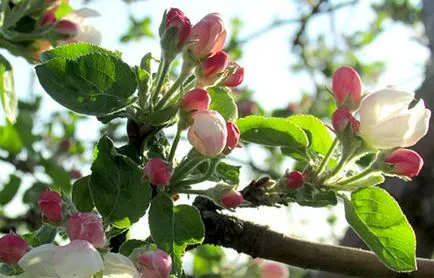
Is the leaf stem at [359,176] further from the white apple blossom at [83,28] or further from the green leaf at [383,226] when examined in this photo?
the white apple blossom at [83,28]

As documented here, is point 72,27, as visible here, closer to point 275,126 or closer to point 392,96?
point 275,126

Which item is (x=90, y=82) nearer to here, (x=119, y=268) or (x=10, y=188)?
(x=119, y=268)

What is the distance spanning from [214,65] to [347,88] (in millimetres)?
236

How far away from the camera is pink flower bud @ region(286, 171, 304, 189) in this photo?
1.25 metres

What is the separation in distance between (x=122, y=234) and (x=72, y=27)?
60 cm

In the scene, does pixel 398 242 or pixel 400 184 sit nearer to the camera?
pixel 398 242

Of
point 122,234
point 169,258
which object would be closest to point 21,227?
point 122,234

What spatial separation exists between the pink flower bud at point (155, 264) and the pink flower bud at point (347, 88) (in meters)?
0.41

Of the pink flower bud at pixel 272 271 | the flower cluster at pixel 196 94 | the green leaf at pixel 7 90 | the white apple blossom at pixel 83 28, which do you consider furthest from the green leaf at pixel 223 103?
the pink flower bud at pixel 272 271

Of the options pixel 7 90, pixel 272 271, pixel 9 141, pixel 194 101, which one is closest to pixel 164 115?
pixel 194 101

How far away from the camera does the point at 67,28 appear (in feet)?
5.67

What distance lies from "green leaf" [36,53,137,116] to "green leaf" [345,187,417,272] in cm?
37

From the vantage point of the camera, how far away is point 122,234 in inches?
50.9

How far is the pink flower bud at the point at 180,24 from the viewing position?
1.19 meters
